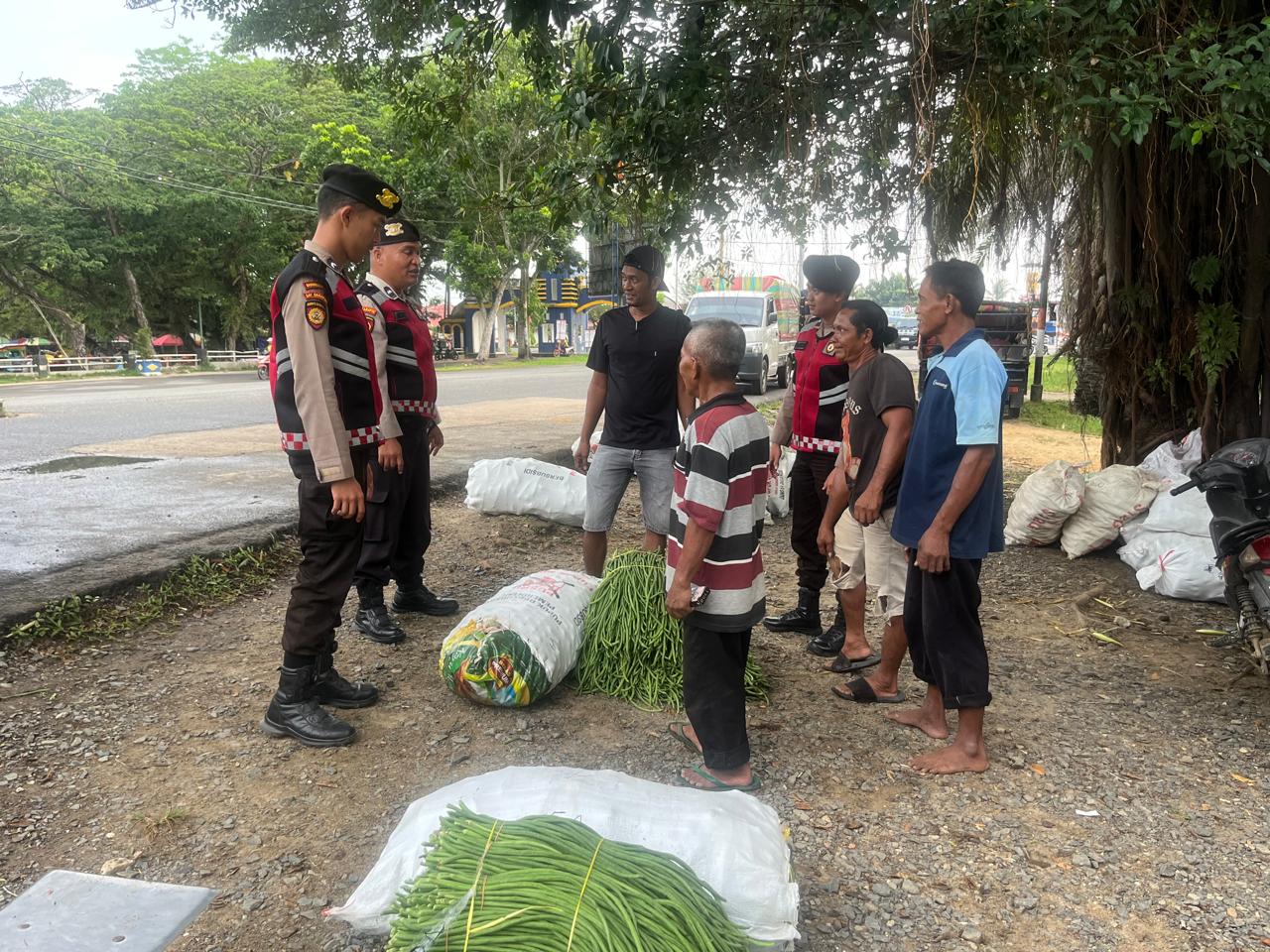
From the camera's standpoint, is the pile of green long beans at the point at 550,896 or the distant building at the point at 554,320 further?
the distant building at the point at 554,320

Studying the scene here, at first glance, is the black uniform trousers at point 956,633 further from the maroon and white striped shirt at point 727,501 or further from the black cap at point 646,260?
the black cap at point 646,260

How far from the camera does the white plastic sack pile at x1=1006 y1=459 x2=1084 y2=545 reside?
5.66 m

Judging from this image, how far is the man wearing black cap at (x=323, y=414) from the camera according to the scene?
296 centimetres

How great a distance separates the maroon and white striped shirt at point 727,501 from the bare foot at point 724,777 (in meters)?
0.51

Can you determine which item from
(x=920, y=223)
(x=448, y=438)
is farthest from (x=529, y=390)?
(x=920, y=223)

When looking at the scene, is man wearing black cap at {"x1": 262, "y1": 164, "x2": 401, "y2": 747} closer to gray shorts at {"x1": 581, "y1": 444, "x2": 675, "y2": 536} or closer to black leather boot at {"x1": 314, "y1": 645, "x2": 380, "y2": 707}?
black leather boot at {"x1": 314, "y1": 645, "x2": 380, "y2": 707}

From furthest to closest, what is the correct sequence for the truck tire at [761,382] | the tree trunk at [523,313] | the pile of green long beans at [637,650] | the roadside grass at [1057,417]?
the tree trunk at [523,313]
the truck tire at [761,382]
the roadside grass at [1057,417]
the pile of green long beans at [637,650]

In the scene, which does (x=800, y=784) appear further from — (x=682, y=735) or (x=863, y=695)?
(x=863, y=695)

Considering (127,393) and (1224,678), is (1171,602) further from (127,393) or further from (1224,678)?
(127,393)

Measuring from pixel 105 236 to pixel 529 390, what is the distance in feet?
70.1

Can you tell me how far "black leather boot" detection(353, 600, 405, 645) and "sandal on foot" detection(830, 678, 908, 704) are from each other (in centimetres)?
206

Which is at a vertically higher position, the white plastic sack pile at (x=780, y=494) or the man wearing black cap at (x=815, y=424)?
the man wearing black cap at (x=815, y=424)

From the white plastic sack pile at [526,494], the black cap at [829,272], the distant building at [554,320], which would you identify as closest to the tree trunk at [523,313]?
the distant building at [554,320]

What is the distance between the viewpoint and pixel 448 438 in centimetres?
971
